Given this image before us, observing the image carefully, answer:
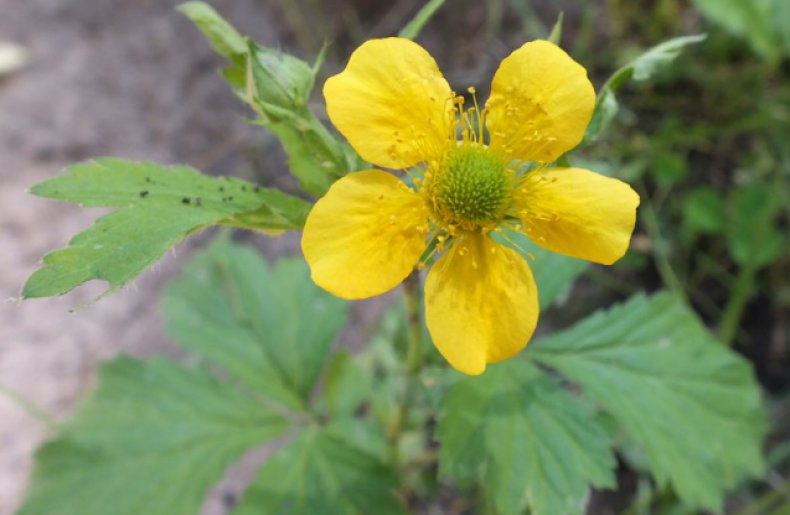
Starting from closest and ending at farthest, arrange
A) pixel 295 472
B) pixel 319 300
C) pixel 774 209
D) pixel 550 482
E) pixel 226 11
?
pixel 550 482, pixel 295 472, pixel 319 300, pixel 774 209, pixel 226 11

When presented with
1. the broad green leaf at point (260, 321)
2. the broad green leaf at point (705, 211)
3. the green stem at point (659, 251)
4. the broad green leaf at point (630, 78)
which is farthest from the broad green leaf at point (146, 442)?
the broad green leaf at point (705, 211)

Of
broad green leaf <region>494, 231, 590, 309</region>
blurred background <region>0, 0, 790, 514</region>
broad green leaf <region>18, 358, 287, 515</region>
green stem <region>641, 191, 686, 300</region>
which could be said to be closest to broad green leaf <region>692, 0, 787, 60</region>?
blurred background <region>0, 0, 790, 514</region>

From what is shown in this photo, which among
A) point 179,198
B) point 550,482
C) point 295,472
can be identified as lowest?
point 295,472

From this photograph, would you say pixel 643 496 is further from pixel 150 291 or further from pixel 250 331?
pixel 150 291

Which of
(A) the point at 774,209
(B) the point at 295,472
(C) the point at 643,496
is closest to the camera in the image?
(B) the point at 295,472

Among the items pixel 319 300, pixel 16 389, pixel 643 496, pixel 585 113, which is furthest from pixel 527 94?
pixel 16 389

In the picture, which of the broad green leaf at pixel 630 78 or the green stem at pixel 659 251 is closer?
the broad green leaf at pixel 630 78

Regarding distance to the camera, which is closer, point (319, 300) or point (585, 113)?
point (585, 113)

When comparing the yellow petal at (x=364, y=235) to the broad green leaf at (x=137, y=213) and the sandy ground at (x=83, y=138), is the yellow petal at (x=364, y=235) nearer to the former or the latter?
the broad green leaf at (x=137, y=213)
